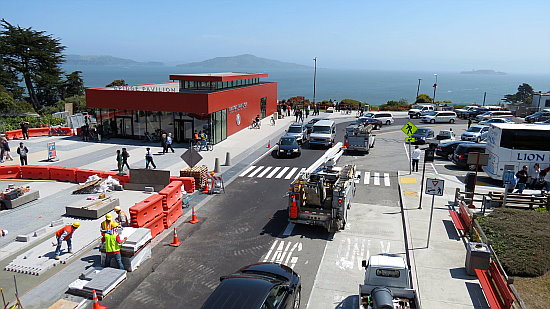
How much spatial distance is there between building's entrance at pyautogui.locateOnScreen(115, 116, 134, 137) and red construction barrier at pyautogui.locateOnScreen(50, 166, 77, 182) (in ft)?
41.3

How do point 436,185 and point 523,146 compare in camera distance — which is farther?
point 523,146

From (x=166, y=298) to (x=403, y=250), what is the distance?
26.4ft

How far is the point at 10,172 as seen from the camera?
77.7 ft

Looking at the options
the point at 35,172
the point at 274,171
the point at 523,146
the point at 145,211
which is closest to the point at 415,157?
the point at 523,146

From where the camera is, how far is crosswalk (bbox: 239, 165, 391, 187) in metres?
23.0

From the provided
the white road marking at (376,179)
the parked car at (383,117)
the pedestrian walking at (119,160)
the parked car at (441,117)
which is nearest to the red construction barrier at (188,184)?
the pedestrian walking at (119,160)

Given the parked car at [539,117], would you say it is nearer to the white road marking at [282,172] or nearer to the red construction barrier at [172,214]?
the white road marking at [282,172]

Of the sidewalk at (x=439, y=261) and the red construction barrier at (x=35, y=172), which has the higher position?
the sidewalk at (x=439, y=261)

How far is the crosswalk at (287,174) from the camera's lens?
23000 mm

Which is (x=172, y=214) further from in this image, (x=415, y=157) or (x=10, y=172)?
(x=415, y=157)

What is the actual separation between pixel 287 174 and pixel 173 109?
13225mm

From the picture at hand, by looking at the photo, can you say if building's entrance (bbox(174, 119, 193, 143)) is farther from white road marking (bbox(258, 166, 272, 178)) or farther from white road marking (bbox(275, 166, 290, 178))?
white road marking (bbox(275, 166, 290, 178))

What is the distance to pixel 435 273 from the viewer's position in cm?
1199

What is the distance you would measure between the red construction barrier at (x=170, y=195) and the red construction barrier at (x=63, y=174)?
9.07m
